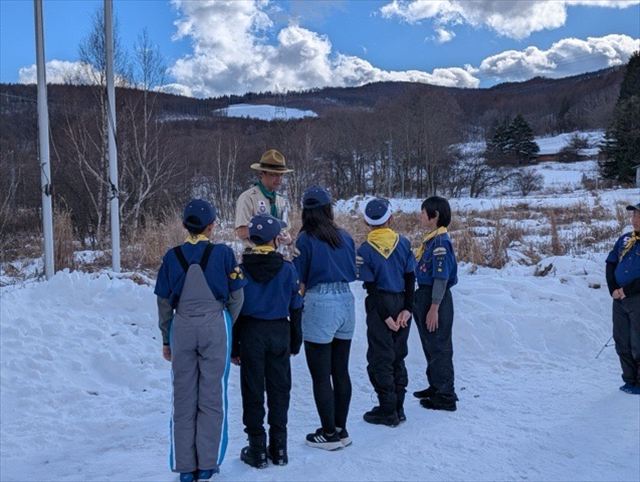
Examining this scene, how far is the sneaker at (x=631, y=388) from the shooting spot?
5.06 metres

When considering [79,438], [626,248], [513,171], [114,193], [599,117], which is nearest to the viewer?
[79,438]

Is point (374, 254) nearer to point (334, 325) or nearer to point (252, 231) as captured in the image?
point (334, 325)

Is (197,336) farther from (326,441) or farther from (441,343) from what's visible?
(441,343)

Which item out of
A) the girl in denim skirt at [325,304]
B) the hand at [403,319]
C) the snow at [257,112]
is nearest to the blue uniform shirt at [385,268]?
the hand at [403,319]

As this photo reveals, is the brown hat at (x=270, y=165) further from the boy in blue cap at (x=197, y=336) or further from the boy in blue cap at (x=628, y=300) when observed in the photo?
the boy in blue cap at (x=628, y=300)

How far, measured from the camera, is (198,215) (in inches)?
131

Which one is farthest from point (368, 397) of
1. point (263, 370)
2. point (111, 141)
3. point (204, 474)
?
point (111, 141)

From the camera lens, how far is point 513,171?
59406mm

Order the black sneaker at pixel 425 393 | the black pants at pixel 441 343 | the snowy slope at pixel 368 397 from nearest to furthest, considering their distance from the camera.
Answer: the snowy slope at pixel 368 397, the black pants at pixel 441 343, the black sneaker at pixel 425 393

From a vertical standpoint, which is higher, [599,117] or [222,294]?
[599,117]

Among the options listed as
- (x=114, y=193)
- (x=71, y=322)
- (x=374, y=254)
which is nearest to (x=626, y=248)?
(x=374, y=254)

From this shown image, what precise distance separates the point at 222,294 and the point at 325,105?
73758 millimetres

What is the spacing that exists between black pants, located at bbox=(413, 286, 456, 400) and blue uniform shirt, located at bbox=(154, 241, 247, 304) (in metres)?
2.01

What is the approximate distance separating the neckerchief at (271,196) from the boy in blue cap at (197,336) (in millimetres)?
1230
